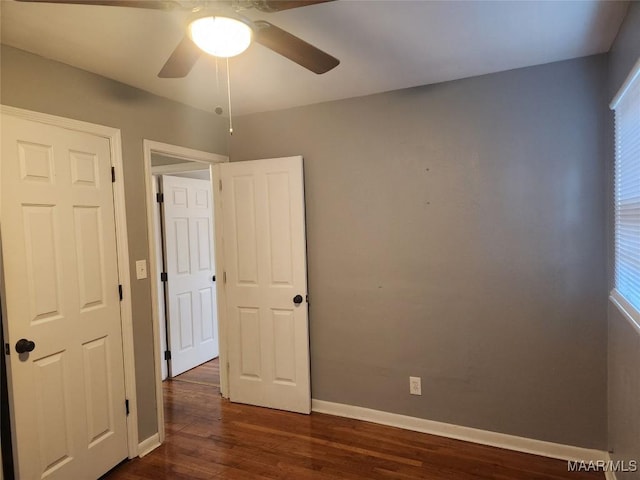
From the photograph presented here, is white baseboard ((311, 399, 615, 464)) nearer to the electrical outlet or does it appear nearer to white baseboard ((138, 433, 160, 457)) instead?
the electrical outlet

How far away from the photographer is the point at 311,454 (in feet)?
8.13

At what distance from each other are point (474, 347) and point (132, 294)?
237 centimetres

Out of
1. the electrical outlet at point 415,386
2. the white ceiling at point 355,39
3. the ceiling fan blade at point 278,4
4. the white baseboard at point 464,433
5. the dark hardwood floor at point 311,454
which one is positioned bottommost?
the dark hardwood floor at point 311,454

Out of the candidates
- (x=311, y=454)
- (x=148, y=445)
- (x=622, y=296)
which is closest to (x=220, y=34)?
(x=622, y=296)

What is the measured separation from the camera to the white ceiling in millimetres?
1671

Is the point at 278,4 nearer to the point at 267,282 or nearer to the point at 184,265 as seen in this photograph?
the point at 267,282

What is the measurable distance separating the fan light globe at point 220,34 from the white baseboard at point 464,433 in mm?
2663

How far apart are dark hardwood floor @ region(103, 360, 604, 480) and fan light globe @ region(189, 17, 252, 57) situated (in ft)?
7.70

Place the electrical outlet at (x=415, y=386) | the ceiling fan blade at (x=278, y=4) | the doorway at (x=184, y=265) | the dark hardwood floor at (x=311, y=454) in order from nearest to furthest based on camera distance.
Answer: the ceiling fan blade at (x=278, y=4), the dark hardwood floor at (x=311, y=454), the electrical outlet at (x=415, y=386), the doorway at (x=184, y=265)

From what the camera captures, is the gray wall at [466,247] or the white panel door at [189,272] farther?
the white panel door at [189,272]

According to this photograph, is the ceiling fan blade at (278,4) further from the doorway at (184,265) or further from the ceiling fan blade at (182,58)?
the doorway at (184,265)

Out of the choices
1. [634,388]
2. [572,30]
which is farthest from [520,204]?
[634,388]

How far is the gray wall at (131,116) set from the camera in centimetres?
194

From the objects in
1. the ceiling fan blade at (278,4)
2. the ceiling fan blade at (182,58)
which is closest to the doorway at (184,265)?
the ceiling fan blade at (182,58)
